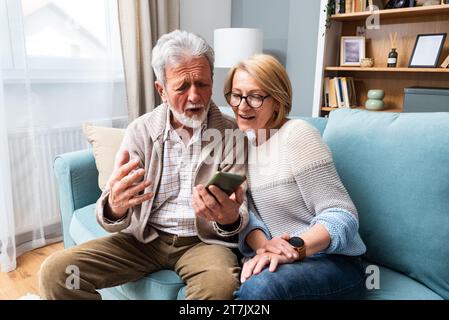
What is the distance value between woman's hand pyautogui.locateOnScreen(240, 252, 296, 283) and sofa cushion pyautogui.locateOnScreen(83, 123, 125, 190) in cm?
82

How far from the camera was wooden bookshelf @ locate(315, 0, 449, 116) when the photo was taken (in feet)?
7.96

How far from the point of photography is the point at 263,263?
37.0 inches

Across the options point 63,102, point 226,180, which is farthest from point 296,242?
point 63,102

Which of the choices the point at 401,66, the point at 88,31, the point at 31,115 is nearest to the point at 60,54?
the point at 88,31

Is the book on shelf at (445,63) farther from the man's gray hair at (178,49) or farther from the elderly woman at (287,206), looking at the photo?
the man's gray hair at (178,49)

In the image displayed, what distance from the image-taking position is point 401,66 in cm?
260

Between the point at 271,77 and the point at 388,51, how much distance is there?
6.36 feet

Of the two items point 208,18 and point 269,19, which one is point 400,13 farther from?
point 208,18

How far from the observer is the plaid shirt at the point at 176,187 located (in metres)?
1.18

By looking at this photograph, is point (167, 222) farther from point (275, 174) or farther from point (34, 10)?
point (34, 10)

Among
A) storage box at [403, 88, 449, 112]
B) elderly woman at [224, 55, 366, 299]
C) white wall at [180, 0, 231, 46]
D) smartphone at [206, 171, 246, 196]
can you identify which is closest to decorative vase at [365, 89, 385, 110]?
storage box at [403, 88, 449, 112]

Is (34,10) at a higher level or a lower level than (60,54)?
higher

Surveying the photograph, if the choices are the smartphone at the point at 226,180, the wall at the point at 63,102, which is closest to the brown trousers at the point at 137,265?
the smartphone at the point at 226,180

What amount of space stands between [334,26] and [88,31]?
1739 millimetres
